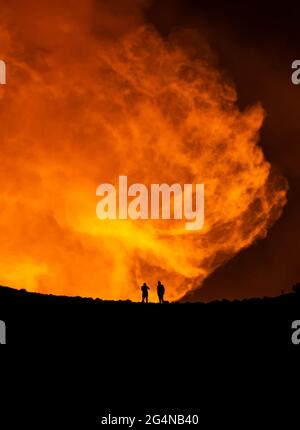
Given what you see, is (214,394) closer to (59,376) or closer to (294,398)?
(294,398)

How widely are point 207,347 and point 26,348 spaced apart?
27.4 ft

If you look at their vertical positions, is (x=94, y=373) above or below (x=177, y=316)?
below

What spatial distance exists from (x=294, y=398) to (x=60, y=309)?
11.4m

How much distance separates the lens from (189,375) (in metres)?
34.5

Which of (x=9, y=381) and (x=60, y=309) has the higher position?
(x=60, y=309)

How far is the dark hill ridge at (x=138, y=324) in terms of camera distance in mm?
34594

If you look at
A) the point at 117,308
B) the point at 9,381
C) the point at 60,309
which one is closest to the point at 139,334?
the point at 117,308

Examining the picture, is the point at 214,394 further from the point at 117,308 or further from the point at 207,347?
the point at 117,308

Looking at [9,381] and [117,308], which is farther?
[117,308]

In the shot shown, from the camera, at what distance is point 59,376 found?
3341cm

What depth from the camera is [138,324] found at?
3516 cm

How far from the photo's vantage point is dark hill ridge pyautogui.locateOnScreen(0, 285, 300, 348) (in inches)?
1362
